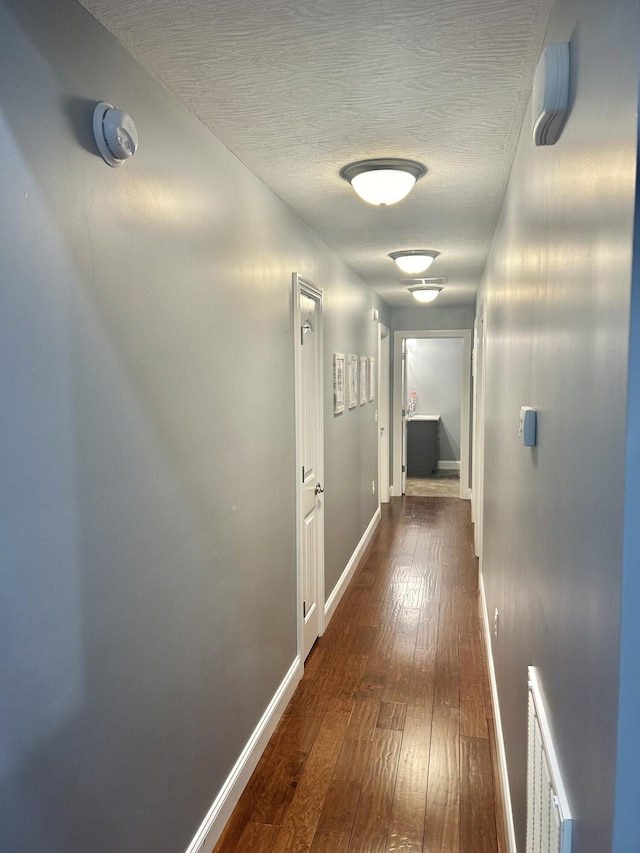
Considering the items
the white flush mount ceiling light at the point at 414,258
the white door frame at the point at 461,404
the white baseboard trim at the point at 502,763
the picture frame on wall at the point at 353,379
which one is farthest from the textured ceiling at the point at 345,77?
the white door frame at the point at 461,404

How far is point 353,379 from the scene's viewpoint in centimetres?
490

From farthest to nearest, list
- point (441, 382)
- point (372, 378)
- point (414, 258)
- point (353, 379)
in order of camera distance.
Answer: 1. point (441, 382)
2. point (372, 378)
3. point (353, 379)
4. point (414, 258)

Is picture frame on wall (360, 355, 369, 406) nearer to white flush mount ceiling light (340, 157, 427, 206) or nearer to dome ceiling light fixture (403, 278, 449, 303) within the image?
dome ceiling light fixture (403, 278, 449, 303)

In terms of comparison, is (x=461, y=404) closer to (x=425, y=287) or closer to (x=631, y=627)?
(x=425, y=287)

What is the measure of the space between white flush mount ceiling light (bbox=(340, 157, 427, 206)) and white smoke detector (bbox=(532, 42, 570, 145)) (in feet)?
3.66

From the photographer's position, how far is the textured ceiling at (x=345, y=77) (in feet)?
4.52

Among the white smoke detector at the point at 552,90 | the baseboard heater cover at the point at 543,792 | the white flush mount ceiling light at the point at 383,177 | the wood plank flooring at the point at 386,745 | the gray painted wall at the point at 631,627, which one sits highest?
the white flush mount ceiling light at the point at 383,177

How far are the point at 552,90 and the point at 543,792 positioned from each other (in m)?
1.42

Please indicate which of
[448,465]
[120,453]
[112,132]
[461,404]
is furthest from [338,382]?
[448,465]

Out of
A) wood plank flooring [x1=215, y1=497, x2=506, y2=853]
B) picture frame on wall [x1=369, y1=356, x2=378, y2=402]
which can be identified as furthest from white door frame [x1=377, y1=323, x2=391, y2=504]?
wood plank flooring [x1=215, y1=497, x2=506, y2=853]

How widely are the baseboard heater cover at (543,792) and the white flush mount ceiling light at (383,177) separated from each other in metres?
1.77

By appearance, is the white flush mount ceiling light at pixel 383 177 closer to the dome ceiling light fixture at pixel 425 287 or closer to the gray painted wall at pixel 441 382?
the dome ceiling light fixture at pixel 425 287

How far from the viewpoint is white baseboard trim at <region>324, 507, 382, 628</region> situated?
4084 millimetres

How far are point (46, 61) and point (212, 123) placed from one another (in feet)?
2.71
